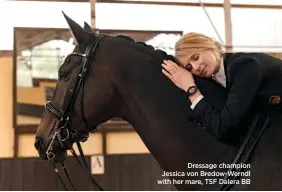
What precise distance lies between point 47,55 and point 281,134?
1926 millimetres

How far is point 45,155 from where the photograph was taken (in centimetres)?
106

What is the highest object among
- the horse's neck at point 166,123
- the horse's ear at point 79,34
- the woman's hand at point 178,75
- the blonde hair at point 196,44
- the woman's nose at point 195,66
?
the horse's ear at point 79,34

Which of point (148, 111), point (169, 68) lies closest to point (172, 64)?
point (169, 68)

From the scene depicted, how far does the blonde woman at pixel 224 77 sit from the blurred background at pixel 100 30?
1.40m

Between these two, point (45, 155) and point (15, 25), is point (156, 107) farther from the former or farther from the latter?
point (15, 25)

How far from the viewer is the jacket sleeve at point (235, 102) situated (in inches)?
32.0

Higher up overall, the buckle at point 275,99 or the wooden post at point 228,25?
the wooden post at point 228,25

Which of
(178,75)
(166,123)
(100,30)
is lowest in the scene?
(166,123)

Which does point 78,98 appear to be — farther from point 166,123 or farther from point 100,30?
point 100,30

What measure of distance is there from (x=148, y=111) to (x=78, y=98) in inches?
6.7

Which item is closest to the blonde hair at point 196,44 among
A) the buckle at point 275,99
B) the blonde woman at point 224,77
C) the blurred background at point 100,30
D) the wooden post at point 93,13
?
the blonde woman at point 224,77

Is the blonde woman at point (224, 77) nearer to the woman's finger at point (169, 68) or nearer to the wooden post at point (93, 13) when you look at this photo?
the woman's finger at point (169, 68)

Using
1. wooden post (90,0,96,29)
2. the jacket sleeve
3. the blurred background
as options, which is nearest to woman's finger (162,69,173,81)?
the jacket sleeve

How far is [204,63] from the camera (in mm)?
910
